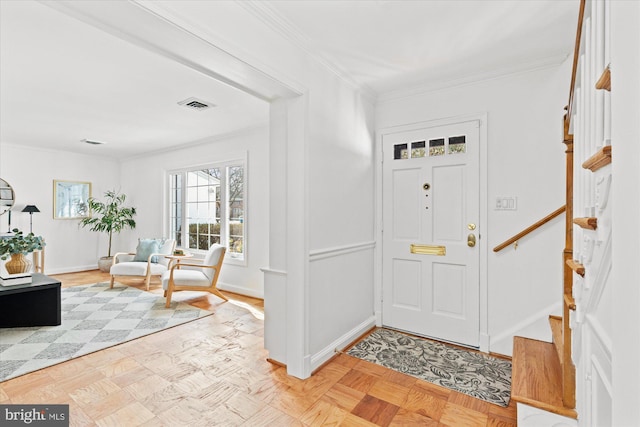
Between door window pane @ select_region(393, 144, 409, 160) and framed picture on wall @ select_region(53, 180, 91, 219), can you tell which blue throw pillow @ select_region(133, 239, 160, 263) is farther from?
door window pane @ select_region(393, 144, 409, 160)

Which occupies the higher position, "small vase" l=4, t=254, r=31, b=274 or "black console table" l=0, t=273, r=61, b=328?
"small vase" l=4, t=254, r=31, b=274

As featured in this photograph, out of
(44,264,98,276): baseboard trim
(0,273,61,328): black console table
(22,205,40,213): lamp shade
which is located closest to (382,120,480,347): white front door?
(0,273,61,328): black console table

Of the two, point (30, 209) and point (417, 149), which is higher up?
point (417, 149)

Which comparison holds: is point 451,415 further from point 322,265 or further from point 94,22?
point 94,22

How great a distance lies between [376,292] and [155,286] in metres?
3.73

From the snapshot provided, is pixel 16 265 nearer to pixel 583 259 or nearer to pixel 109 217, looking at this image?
pixel 109 217

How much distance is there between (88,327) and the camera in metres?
3.31

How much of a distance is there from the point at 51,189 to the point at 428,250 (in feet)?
22.5

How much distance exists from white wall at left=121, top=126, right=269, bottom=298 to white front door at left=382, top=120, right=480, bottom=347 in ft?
6.35

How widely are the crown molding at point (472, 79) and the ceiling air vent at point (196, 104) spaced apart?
193 centimetres

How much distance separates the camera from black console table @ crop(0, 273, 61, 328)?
10.8 feet

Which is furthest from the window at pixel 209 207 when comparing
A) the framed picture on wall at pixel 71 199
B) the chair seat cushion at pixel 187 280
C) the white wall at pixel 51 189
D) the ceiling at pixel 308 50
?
the framed picture on wall at pixel 71 199

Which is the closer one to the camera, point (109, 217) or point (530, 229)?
point (530, 229)

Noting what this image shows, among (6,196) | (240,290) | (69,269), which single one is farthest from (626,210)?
(69,269)
